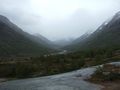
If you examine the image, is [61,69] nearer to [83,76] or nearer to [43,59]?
[83,76]

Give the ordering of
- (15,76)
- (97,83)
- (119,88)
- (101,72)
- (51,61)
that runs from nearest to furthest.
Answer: (119,88) < (97,83) < (101,72) < (15,76) < (51,61)

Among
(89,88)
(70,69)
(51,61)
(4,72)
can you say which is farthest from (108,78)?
(51,61)

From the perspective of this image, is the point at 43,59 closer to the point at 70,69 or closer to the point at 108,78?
the point at 70,69

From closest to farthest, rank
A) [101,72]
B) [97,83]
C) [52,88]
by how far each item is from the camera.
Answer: [52,88] < [97,83] < [101,72]

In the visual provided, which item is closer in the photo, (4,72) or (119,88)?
(119,88)

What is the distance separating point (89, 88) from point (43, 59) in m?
58.7

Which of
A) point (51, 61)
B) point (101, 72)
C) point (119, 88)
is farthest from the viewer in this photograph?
point (51, 61)

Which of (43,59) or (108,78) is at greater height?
(43,59)

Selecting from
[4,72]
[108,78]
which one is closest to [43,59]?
[4,72]

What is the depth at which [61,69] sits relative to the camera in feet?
229

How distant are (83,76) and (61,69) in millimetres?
18125

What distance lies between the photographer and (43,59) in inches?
3824

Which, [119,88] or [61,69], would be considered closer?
[119,88]

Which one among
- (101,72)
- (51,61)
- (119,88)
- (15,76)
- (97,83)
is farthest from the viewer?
(51,61)
